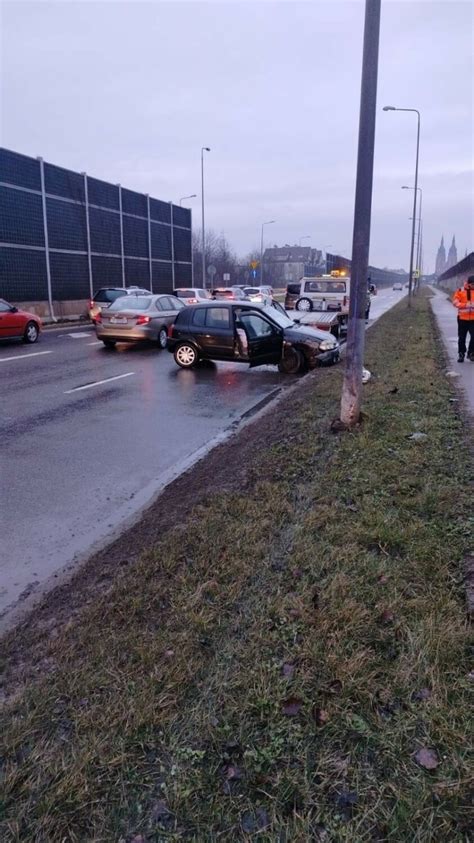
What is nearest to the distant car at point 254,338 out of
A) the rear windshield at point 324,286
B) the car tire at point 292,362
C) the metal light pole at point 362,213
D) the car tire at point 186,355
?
the car tire at point 292,362

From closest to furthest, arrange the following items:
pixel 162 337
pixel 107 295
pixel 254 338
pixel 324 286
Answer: pixel 254 338
pixel 162 337
pixel 324 286
pixel 107 295

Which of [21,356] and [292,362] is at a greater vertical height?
[292,362]

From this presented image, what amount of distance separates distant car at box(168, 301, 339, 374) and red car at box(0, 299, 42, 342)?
7.25 meters

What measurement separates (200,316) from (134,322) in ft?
13.7

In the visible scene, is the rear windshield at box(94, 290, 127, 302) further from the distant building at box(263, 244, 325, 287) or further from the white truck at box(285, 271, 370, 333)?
the distant building at box(263, 244, 325, 287)

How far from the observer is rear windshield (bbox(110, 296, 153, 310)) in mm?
16984

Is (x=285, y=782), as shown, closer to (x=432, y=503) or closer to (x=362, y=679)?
(x=362, y=679)

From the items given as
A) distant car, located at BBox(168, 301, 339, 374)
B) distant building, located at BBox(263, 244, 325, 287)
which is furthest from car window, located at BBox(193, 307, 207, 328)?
distant building, located at BBox(263, 244, 325, 287)

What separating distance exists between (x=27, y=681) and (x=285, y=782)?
1326mm

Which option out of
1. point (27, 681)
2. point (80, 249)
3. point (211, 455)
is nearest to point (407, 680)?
point (27, 681)

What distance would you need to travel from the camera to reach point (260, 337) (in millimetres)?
12516

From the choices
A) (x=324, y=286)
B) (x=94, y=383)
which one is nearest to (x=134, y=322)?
(x=94, y=383)

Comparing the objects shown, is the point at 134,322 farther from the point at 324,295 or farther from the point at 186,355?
the point at 324,295

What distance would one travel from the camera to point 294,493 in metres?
4.87
